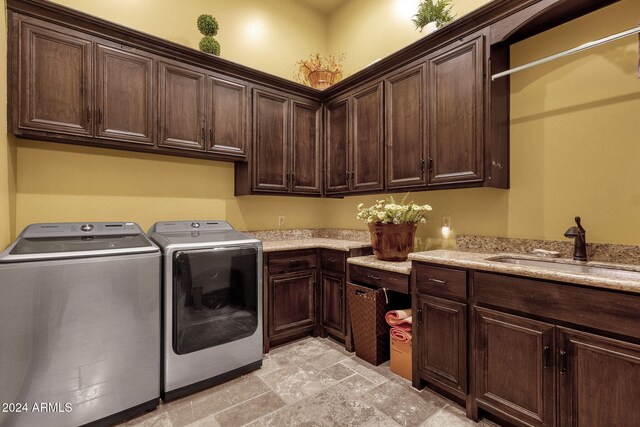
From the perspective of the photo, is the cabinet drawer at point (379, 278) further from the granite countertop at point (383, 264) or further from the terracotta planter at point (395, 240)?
the terracotta planter at point (395, 240)

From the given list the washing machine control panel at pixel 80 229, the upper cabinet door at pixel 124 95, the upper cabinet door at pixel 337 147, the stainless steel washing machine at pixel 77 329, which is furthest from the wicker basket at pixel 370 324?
the upper cabinet door at pixel 124 95

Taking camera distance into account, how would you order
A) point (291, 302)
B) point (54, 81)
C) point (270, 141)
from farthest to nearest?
point (270, 141)
point (291, 302)
point (54, 81)

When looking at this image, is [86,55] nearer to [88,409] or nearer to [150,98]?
[150,98]

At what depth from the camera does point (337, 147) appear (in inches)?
131

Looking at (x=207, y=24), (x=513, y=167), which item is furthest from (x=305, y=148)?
(x=513, y=167)

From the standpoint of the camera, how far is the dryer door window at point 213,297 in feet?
6.80

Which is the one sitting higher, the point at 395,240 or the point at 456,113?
the point at 456,113

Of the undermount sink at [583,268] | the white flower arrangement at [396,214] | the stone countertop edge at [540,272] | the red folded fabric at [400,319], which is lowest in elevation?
the red folded fabric at [400,319]

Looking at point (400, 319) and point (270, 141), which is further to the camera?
point (270, 141)

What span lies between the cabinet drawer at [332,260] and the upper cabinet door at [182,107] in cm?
147

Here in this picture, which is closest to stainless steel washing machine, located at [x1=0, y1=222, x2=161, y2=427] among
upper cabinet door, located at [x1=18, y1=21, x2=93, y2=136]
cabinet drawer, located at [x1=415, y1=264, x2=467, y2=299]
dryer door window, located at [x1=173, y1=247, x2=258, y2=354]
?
dryer door window, located at [x1=173, y1=247, x2=258, y2=354]

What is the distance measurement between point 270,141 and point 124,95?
1260 mm

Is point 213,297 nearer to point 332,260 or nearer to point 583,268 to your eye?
point 332,260

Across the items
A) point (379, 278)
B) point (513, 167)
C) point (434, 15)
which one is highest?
point (434, 15)
